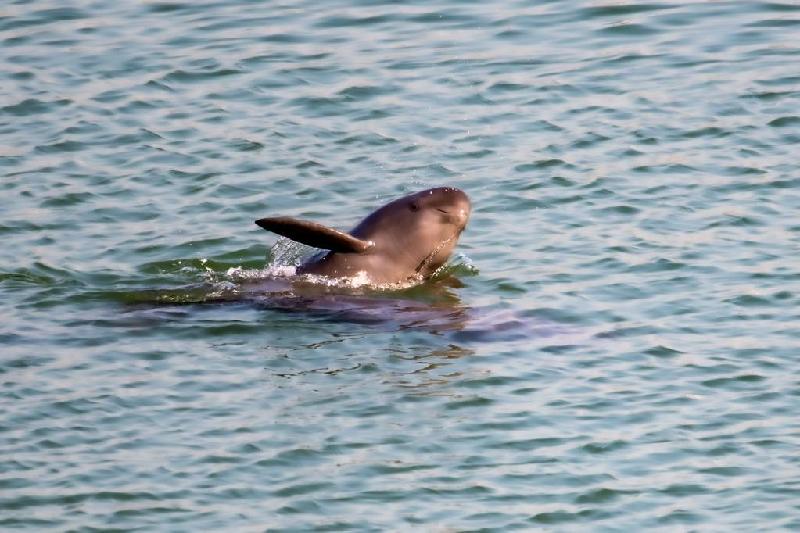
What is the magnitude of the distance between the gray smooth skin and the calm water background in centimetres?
26

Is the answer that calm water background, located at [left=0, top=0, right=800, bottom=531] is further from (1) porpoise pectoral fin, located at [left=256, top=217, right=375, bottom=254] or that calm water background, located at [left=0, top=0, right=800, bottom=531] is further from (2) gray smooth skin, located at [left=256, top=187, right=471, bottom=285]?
(1) porpoise pectoral fin, located at [left=256, top=217, right=375, bottom=254]

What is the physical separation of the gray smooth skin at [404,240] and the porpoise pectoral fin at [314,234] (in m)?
0.11

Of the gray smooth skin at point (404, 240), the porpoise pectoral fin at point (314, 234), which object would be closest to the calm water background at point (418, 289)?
the gray smooth skin at point (404, 240)

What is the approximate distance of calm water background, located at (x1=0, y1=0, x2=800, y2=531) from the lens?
1027cm

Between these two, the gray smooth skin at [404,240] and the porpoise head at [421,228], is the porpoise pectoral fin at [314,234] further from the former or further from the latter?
the porpoise head at [421,228]

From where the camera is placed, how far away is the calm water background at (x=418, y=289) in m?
10.3

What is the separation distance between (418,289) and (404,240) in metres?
0.40

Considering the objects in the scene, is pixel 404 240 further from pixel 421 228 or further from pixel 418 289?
pixel 418 289

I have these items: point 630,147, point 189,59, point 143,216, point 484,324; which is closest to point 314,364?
point 484,324

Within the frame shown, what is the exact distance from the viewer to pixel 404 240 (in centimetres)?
1414

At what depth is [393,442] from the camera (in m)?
10.8

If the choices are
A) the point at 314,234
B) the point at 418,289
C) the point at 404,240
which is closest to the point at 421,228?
the point at 404,240

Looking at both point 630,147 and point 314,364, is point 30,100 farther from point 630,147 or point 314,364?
point 314,364

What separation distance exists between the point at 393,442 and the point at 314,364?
151 centimetres
